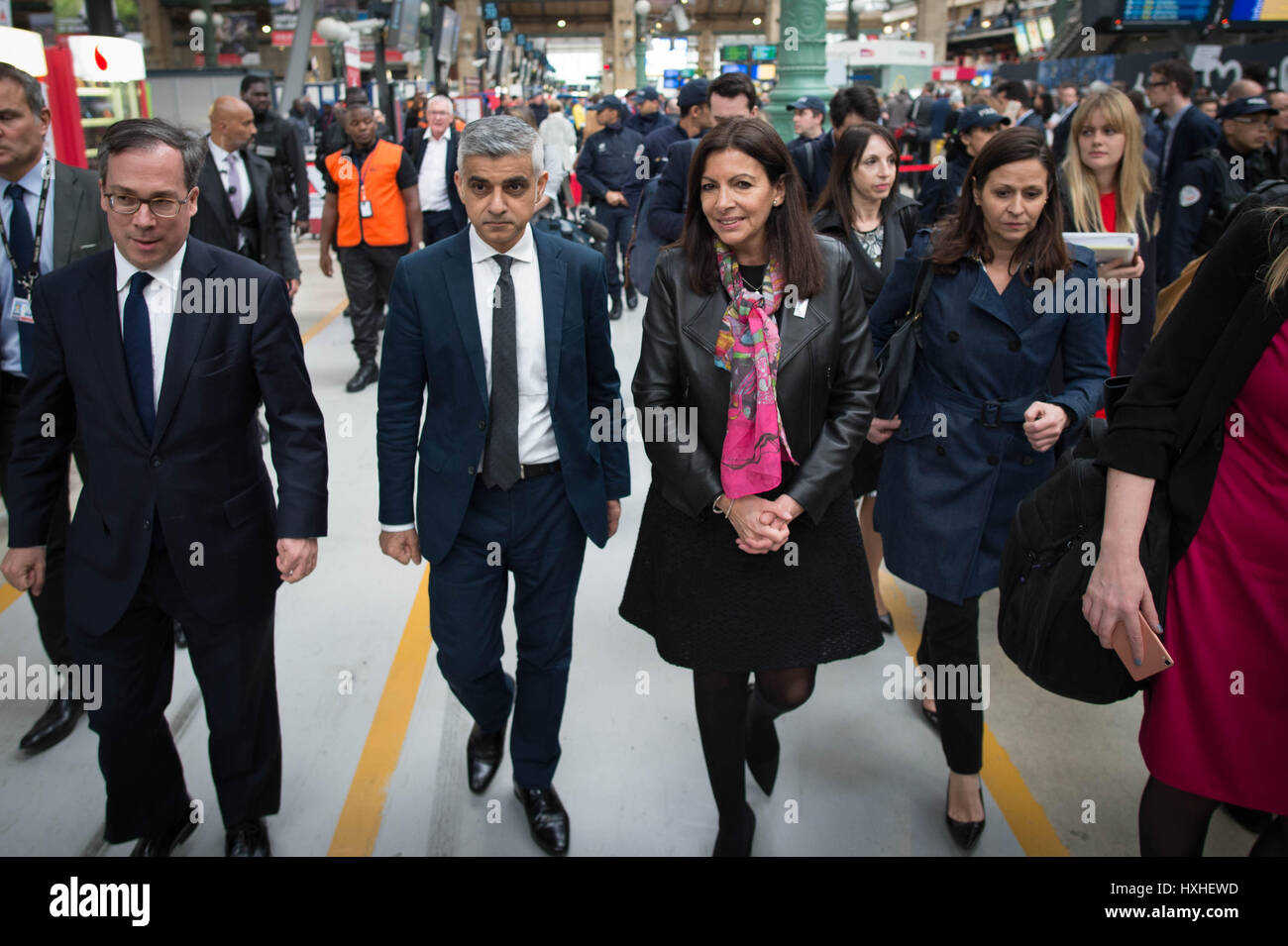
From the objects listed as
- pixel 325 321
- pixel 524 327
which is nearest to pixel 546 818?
pixel 524 327

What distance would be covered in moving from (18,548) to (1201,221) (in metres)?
5.95

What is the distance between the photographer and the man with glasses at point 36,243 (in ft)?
10.6

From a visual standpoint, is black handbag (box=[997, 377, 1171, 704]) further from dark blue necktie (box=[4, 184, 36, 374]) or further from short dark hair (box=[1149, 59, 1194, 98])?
short dark hair (box=[1149, 59, 1194, 98])

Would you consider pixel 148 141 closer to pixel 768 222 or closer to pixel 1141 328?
pixel 768 222

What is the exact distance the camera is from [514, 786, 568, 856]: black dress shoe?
2898mm

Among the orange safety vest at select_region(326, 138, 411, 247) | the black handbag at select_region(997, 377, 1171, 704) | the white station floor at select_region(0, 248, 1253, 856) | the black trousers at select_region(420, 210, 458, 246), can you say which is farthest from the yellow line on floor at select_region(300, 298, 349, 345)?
the black handbag at select_region(997, 377, 1171, 704)

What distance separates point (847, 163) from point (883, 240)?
1.12 feet

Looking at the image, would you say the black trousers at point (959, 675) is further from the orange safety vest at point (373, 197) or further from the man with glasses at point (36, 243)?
the orange safety vest at point (373, 197)

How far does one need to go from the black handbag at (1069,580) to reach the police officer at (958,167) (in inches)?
139

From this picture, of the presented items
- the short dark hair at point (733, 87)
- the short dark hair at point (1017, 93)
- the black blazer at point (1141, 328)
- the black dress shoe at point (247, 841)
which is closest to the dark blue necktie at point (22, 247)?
the black dress shoe at point (247, 841)

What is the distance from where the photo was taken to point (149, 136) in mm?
2350

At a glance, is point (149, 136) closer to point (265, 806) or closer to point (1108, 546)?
point (265, 806)

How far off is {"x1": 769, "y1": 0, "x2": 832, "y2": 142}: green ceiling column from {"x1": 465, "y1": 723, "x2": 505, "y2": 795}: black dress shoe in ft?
26.0

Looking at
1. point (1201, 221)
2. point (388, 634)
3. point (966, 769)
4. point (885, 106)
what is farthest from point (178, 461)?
point (885, 106)
